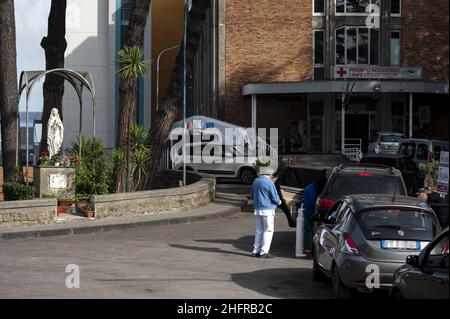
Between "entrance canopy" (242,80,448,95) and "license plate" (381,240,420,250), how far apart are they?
108 feet

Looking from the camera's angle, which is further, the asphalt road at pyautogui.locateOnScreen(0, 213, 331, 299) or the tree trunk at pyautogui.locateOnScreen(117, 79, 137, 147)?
the tree trunk at pyautogui.locateOnScreen(117, 79, 137, 147)

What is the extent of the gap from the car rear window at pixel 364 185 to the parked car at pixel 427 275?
6601mm

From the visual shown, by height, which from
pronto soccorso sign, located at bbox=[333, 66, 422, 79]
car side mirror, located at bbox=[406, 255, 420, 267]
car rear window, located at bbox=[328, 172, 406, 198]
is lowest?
car side mirror, located at bbox=[406, 255, 420, 267]

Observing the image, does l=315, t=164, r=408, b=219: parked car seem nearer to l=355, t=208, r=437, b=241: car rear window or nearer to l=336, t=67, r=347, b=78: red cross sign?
l=355, t=208, r=437, b=241: car rear window

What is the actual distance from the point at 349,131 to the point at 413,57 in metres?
5.62

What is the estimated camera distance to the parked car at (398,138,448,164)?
28.6m

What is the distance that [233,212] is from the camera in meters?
23.7

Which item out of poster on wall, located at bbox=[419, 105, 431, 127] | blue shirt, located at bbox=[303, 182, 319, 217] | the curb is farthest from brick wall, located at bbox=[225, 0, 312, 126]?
blue shirt, located at bbox=[303, 182, 319, 217]

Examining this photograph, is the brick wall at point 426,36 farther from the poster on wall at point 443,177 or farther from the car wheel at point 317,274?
the car wheel at point 317,274

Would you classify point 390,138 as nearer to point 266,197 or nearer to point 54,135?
point 54,135

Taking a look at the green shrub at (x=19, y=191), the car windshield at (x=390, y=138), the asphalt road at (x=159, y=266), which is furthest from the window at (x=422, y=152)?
the green shrub at (x=19, y=191)

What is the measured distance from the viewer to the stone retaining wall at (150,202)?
2056cm
